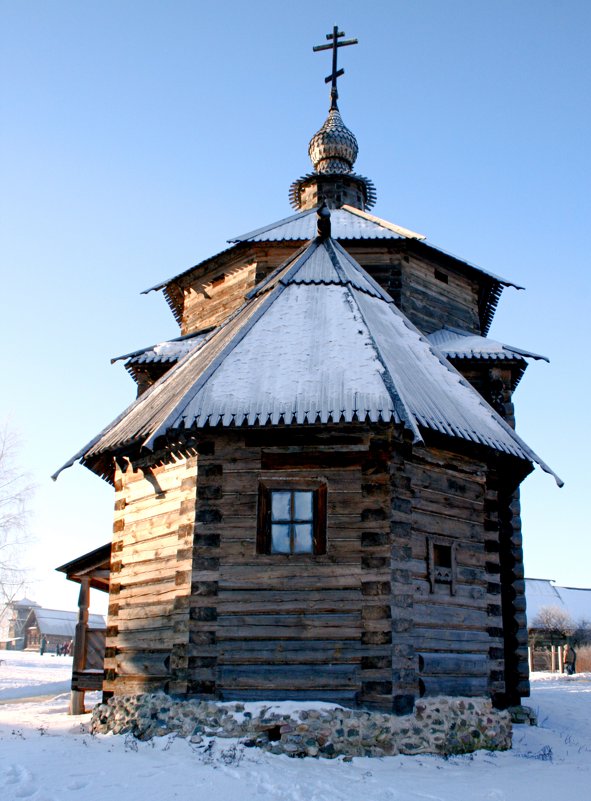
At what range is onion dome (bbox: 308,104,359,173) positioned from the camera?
74.3 feet

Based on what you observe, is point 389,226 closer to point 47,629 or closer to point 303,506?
point 303,506

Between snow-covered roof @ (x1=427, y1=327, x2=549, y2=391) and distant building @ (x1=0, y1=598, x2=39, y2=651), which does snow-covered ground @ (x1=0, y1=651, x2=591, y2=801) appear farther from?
distant building @ (x1=0, y1=598, x2=39, y2=651)

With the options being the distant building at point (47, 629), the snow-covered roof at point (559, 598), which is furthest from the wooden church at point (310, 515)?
the distant building at point (47, 629)

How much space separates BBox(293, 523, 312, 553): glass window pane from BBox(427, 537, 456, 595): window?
1640 millimetres

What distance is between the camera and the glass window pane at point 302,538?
10172 mm

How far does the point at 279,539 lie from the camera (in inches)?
404

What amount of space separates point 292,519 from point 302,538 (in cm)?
27

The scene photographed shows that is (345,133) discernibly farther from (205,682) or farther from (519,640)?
(205,682)

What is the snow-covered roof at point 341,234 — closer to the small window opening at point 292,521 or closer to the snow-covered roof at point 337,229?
the snow-covered roof at point 337,229

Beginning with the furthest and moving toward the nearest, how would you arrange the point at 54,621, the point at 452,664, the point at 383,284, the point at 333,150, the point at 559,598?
the point at 54,621, the point at 559,598, the point at 333,150, the point at 383,284, the point at 452,664

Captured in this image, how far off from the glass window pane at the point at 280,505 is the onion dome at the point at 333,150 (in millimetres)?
14165

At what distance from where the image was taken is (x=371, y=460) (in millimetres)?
10328

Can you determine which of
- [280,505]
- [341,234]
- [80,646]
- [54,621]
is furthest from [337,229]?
[54,621]

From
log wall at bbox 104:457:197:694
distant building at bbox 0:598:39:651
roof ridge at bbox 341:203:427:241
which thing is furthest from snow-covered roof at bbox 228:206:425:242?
distant building at bbox 0:598:39:651
